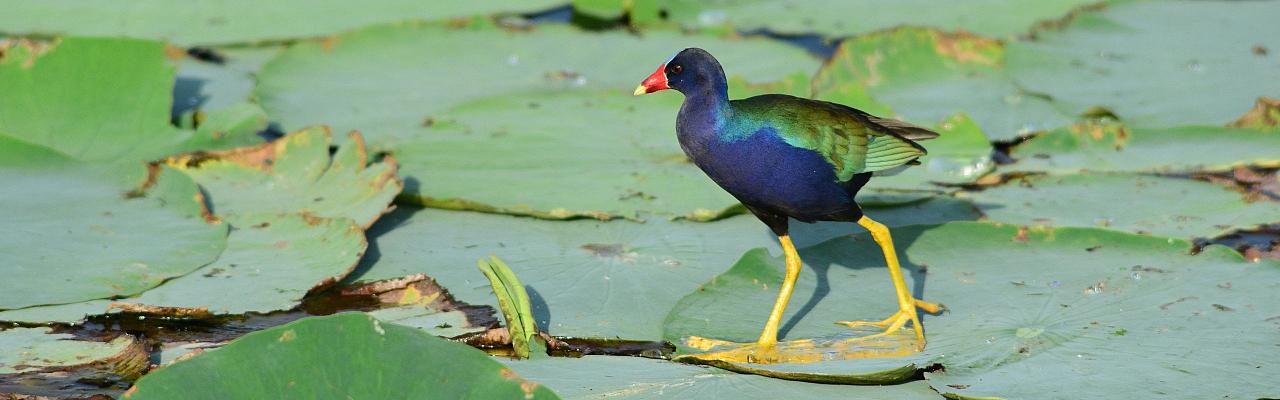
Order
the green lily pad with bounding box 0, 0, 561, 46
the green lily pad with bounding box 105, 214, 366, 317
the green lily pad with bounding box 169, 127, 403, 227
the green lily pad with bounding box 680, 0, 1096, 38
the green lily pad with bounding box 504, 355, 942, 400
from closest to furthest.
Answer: the green lily pad with bounding box 504, 355, 942, 400 < the green lily pad with bounding box 105, 214, 366, 317 < the green lily pad with bounding box 169, 127, 403, 227 < the green lily pad with bounding box 0, 0, 561, 46 < the green lily pad with bounding box 680, 0, 1096, 38

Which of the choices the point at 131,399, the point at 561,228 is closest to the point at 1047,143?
the point at 561,228

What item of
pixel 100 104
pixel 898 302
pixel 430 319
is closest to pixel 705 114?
pixel 898 302

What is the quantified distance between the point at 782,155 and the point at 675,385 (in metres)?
0.63

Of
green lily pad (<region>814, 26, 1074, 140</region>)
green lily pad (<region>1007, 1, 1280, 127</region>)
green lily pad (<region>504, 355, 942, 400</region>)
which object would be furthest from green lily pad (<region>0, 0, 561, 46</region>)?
green lily pad (<region>504, 355, 942, 400</region>)

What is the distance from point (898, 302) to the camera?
10.4 feet

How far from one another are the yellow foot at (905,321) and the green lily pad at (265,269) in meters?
1.25

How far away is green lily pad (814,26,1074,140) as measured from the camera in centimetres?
445

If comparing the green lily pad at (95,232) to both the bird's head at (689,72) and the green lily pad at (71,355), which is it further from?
the bird's head at (689,72)

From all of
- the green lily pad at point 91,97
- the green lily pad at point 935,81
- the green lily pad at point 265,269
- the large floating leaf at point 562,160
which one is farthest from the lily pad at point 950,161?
the green lily pad at point 91,97

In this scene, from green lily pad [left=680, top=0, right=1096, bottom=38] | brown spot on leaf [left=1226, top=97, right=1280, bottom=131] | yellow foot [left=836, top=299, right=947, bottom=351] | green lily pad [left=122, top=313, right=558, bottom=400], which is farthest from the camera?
green lily pad [left=680, top=0, right=1096, bottom=38]

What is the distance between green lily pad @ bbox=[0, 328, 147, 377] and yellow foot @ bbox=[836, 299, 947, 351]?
1.57 meters

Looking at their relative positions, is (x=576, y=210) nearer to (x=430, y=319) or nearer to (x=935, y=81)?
(x=430, y=319)

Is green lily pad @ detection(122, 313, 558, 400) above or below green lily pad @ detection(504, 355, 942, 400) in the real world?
above

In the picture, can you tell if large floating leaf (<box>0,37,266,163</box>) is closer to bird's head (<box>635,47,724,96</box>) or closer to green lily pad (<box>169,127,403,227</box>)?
green lily pad (<box>169,127,403,227</box>)
